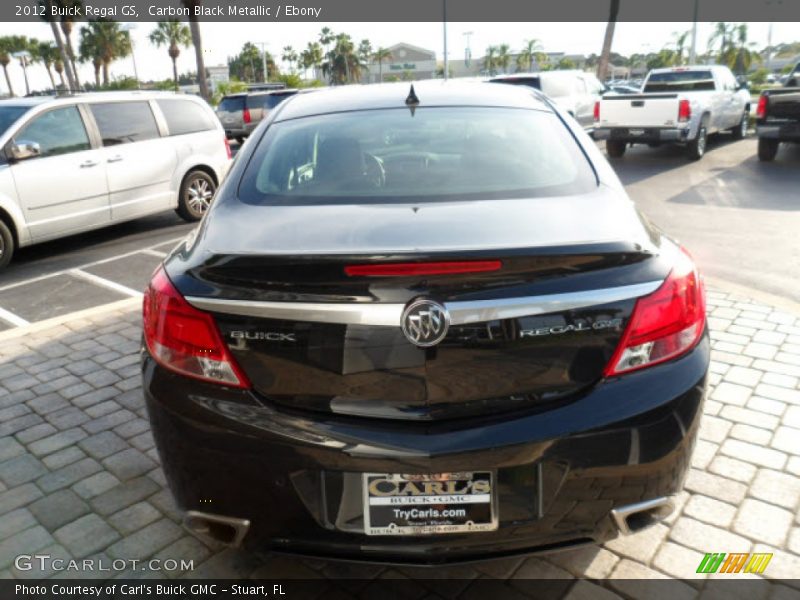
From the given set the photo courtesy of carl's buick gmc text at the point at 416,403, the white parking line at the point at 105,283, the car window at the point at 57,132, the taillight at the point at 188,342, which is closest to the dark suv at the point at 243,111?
the car window at the point at 57,132

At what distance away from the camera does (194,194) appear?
30.1 ft

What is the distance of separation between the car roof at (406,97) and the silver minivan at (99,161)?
486 centimetres

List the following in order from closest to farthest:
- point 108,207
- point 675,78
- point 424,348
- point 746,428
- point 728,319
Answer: point 424,348 < point 746,428 < point 728,319 < point 108,207 < point 675,78

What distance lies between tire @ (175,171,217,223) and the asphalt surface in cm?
20

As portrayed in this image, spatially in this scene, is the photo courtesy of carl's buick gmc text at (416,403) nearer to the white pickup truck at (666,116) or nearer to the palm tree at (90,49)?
the white pickup truck at (666,116)

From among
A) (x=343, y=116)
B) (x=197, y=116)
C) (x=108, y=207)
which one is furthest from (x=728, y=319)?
(x=197, y=116)

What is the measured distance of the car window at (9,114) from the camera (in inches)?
278

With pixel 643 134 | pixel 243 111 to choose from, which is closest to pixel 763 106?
pixel 643 134

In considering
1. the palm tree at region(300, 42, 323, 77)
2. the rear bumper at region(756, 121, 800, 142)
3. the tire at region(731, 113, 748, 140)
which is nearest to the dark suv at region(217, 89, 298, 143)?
the tire at region(731, 113, 748, 140)

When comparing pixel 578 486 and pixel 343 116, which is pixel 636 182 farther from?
pixel 578 486

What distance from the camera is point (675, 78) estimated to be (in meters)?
16.5

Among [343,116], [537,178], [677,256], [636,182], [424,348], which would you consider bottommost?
[636,182]

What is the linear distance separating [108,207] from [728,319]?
6.62m

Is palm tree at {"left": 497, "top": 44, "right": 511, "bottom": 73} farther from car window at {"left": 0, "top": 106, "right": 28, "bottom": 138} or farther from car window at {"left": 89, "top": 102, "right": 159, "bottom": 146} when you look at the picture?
car window at {"left": 0, "top": 106, "right": 28, "bottom": 138}
